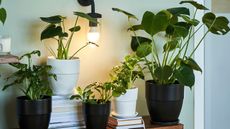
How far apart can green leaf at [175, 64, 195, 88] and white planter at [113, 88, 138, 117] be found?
25 cm

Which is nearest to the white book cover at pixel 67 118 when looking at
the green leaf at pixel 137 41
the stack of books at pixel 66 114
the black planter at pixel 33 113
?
the stack of books at pixel 66 114

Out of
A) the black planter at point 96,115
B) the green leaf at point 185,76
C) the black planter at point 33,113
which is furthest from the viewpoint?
the green leaf at point 185,76

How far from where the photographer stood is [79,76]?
2.04 metres

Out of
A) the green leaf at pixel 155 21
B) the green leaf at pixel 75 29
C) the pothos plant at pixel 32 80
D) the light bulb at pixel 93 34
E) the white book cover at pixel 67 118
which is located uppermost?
the green leaf at pixel 155 21

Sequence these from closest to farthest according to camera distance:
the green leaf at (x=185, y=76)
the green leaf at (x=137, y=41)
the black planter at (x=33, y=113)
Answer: the black planter at (x=33, y=113) < the green leaf at (x=185, y=76) < the green leaf at (x=137, y=41)

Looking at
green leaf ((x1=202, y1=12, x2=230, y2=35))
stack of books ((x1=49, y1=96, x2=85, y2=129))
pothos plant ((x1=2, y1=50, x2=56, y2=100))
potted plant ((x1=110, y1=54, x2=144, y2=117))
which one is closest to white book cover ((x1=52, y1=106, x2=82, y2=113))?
stack of books ((x1=49, y1=96, x2=85, y2=129))

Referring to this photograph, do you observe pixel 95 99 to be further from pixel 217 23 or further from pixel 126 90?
pixel 217 23

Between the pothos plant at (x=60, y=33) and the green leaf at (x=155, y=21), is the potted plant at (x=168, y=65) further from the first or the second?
the pothos plant at (x=60, y=33)

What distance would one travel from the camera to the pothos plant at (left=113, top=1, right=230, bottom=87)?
184 centimetres

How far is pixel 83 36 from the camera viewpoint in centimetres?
203

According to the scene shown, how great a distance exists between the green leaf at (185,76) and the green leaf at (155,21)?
10.0 inches

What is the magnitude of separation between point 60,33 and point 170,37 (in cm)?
68

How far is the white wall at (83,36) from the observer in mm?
1872

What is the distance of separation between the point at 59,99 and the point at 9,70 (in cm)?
31
